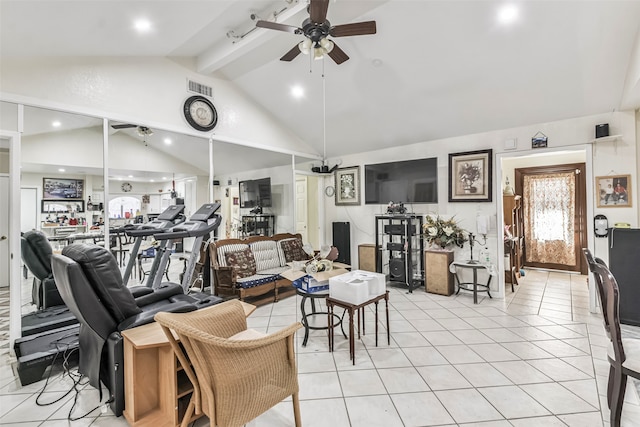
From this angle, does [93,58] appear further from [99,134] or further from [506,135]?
[506,135]

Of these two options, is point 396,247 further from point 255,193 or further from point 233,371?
point 233,371

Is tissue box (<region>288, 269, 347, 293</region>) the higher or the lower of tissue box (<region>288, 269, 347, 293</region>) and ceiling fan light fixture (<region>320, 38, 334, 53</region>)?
the lower

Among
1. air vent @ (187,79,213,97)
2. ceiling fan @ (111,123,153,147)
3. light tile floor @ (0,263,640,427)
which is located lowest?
light tile floor @ (0,263,640,427)

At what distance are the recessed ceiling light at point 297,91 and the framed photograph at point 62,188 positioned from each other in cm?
314

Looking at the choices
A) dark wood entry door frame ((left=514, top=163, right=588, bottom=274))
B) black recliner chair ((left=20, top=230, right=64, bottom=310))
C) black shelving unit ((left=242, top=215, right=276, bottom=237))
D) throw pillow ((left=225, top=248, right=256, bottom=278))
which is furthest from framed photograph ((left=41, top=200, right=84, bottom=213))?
dark wood entry door frame ((left=514, top=163, right=588, bottom=274))

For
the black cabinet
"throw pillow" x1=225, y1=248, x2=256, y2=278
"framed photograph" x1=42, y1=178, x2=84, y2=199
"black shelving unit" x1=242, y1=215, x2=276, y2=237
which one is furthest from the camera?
"black shelving unit" x1=242, y1=215, x2=276, y2=237

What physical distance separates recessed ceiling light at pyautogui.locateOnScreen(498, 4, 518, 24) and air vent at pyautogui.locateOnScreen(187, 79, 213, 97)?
3879mm

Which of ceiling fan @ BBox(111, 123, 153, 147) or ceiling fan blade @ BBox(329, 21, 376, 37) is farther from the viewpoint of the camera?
ceiling fan @ BBox(111, 123, 153, 147)

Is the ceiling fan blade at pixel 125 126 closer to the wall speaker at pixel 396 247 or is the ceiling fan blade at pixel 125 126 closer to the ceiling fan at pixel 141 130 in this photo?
the ceiling fan at pixel 141 130

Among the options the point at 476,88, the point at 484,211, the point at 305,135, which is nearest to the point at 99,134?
the point at 305,135

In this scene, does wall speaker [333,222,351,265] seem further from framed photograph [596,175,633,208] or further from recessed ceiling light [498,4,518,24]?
recessed ceiling light [498,4,518,24]

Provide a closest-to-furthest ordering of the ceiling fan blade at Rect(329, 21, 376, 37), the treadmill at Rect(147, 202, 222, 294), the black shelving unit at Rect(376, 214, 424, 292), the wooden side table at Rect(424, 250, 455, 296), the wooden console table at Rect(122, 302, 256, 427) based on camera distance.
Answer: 1. the wooden console table at Rect(122, 302, 256, 427)
2. the ceiling fan blade at Rect(329, 21, 376, 37)
3. the treadmill at Rect(147, 202, 222, 294)
4. the wooden side table at Rect(424, 250, 455, 296)
5. the black shelving unit at Rect(376, 214, 424, 292)

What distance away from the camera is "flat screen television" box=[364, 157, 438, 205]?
514 centimetres

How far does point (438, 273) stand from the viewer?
4.77 meters
